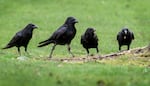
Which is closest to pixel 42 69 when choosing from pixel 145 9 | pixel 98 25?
pixel 98 25

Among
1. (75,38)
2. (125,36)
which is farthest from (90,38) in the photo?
(75,38)

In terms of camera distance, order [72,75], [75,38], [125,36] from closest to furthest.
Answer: [72,75], [125,36], [75,38]

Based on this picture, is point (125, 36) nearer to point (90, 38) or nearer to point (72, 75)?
point (90, 38)

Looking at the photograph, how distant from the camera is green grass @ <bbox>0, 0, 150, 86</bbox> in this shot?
15.9 metres

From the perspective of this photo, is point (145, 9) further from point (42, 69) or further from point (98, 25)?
point (42, 69)

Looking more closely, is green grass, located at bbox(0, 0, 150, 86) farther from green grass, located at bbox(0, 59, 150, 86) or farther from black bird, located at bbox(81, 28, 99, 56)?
black bird, located at bbox(81, 28, 99, 56)

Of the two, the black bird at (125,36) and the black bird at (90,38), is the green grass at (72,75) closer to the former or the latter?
the black bird at (90,38)

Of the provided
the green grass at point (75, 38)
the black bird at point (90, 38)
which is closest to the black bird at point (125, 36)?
the black bird at point (90, 38)

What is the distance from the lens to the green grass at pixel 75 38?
1587cm

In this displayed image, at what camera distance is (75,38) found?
3844cm

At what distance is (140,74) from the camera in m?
16.2

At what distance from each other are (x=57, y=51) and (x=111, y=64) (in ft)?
47.9

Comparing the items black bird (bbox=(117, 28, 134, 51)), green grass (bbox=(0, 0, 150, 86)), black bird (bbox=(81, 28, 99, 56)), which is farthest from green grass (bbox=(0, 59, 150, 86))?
black bird (bbox=(117, 28, 134, 51))

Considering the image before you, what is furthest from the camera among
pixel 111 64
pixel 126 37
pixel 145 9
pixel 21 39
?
pixel 145 9
